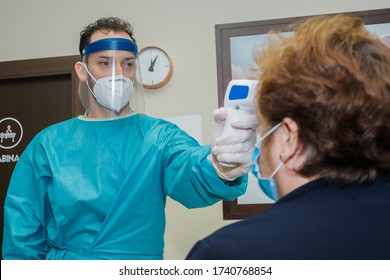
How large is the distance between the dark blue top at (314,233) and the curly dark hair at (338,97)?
2.6 inches

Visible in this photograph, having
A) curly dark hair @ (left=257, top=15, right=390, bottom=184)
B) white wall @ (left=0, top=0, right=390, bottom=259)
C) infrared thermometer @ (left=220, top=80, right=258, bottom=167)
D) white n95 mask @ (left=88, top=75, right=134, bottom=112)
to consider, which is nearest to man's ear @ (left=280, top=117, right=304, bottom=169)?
curly dark hair @ (left=257, top=15, right=390, bottom=184)

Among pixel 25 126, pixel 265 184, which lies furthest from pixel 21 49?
pixel 265 184

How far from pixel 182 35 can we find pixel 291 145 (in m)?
1.96

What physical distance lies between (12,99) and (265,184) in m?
2.47

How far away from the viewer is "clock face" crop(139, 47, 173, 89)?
2.63 m

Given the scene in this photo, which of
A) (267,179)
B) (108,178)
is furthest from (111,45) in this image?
(267,179)

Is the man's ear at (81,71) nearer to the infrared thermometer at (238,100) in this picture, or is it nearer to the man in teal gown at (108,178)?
the man in teal gown at (108,178)

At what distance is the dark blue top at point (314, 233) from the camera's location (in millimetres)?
689

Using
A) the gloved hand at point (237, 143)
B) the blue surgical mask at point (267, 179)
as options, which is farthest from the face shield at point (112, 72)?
the blue surgical mask at point (267, 179)

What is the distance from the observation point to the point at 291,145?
0.83m

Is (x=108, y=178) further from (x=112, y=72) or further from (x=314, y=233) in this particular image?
(x=314, y=233)

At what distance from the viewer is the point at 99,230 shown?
4.71ft

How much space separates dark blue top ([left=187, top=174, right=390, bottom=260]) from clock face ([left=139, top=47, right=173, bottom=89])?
1980 millimetres

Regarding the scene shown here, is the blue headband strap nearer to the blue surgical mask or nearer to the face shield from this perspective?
the face shield
